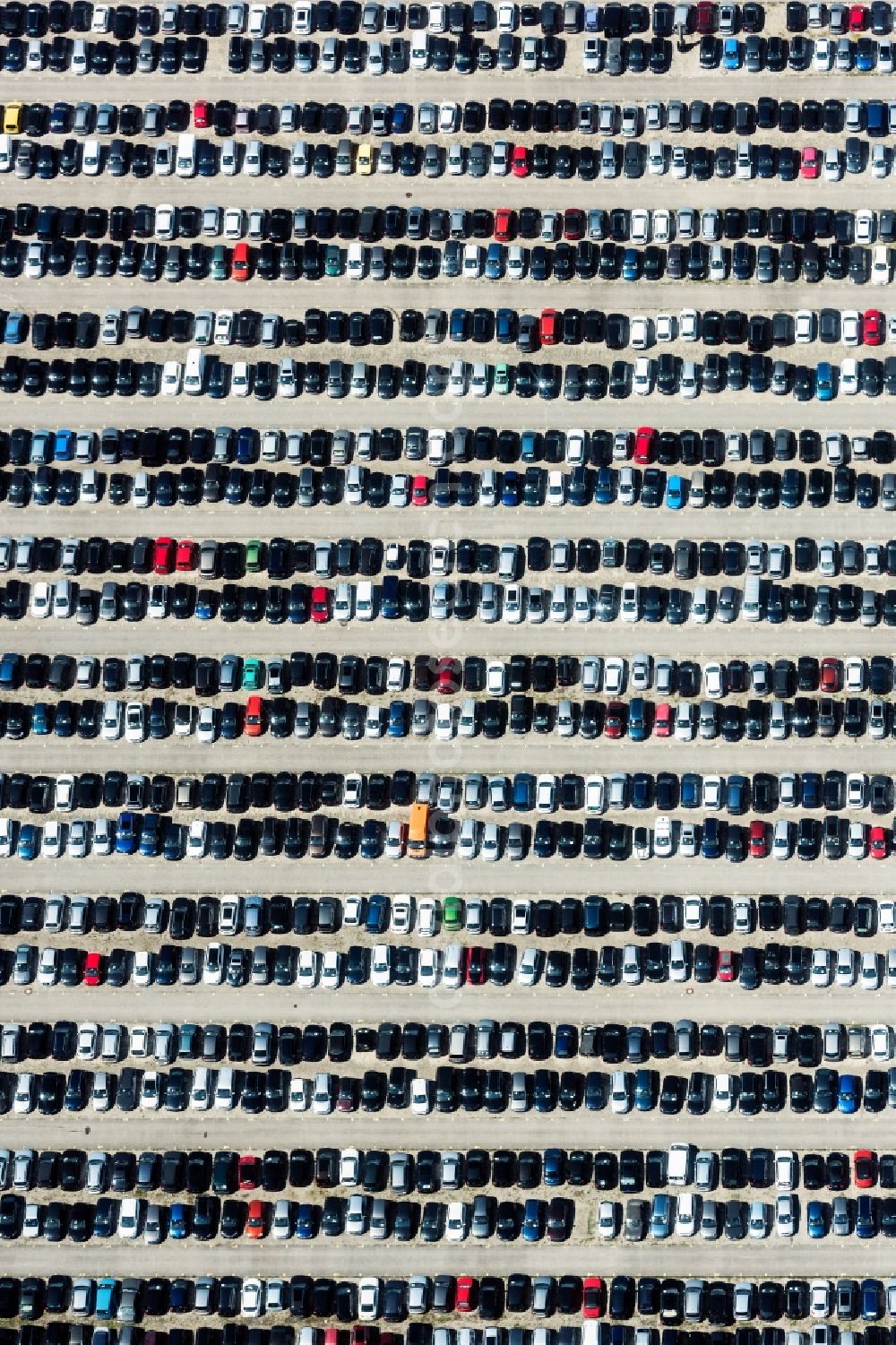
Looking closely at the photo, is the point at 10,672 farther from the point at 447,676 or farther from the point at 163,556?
the point at 447,676

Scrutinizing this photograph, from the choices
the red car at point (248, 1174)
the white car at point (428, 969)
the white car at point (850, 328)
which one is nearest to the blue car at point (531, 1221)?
the white car at point (428, 969)

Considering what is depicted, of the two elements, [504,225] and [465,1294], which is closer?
[465,1294]

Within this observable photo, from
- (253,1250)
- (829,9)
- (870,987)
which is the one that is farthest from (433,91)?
(253,1250)

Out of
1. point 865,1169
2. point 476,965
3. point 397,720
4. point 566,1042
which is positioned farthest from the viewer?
point 397,720

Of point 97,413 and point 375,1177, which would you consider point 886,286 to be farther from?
point 375,1177

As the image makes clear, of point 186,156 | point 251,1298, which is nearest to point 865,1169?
point 251,1298
